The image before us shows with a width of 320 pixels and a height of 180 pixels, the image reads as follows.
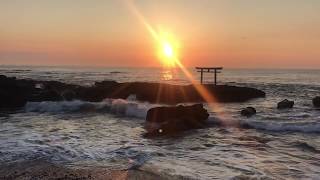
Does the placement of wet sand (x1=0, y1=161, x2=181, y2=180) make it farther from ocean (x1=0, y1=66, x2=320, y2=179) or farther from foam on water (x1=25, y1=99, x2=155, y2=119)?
foam on water (x1=25, y1=99, x2=155, y2=119)

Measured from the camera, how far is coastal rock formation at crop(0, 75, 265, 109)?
1363 inches

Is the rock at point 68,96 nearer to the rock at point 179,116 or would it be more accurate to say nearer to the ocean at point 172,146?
the ocean at point 172,146

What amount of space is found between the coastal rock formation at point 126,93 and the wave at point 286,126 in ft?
48.4

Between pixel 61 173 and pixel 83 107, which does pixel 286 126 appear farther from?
pixel 83 107

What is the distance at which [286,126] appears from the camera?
2242 centimetres

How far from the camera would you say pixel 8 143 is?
1648cm

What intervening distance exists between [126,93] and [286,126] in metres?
20.6

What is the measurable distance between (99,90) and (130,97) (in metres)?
2.84

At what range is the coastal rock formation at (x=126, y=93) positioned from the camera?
34625mm

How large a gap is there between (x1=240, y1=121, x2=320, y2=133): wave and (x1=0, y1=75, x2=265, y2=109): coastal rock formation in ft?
48.4

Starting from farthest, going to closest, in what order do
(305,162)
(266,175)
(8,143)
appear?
(8,143)
(305,162)
(266,175)

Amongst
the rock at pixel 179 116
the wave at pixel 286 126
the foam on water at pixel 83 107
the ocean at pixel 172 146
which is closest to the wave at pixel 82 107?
the foam on water at pixel 83 107

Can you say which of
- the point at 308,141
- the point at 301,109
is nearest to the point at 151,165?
the point at 308,141

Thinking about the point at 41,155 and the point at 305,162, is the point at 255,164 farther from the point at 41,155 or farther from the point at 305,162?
the point at 41,155
